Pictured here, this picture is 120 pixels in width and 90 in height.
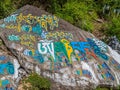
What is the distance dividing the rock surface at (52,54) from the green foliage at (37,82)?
5.7 inches

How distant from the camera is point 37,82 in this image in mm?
7285

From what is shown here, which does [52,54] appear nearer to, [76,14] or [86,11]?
[76,14]

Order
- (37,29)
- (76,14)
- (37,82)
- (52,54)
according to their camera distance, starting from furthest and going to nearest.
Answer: (76,14), (37,29), (52,54), (37,82)

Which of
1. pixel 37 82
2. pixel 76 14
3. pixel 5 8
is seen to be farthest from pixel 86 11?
pixel 37 82

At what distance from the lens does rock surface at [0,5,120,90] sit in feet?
24.5

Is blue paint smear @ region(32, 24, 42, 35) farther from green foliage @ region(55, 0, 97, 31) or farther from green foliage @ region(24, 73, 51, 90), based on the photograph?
green foliage @ region(55, 0, 97, 31)

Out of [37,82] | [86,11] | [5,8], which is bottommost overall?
[37,82]

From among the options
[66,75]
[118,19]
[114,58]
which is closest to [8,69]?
[66,75]

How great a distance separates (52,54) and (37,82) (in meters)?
0.84

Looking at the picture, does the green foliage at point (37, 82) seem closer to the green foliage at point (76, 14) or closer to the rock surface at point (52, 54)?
the rock surface at point (52, 54)

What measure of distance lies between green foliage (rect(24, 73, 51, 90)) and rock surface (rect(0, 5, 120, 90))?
14cm

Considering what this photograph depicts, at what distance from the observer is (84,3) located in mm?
11547

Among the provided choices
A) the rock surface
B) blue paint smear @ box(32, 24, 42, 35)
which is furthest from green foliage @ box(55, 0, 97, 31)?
blue paint smear @ box(32, 24, 42, 35)

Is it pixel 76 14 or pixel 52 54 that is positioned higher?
pixel 76 14
